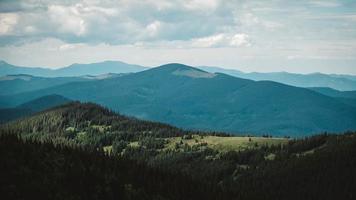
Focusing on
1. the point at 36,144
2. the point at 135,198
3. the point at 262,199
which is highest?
the point at 36,144

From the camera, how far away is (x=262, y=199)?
622ft

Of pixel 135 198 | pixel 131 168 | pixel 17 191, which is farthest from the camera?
pixel 131 168

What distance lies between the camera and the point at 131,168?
122m

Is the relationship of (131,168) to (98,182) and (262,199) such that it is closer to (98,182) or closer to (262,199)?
(98,182)

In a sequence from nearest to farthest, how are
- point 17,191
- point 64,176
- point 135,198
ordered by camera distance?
point 17,191, point 64,176, point 135,198

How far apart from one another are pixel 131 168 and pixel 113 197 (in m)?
21.6

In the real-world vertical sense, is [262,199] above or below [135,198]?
below

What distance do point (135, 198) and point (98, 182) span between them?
7.62m

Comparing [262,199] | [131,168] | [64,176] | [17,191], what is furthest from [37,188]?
[262,199]

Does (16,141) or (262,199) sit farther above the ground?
(16,141)

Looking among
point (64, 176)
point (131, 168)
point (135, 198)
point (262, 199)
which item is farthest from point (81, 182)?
point (262, 199)

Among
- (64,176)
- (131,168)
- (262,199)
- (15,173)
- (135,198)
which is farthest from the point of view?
(262,199)

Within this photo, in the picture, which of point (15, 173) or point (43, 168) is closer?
point (15, 173)

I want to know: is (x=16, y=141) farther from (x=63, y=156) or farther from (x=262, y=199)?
(x=262, y=199)
